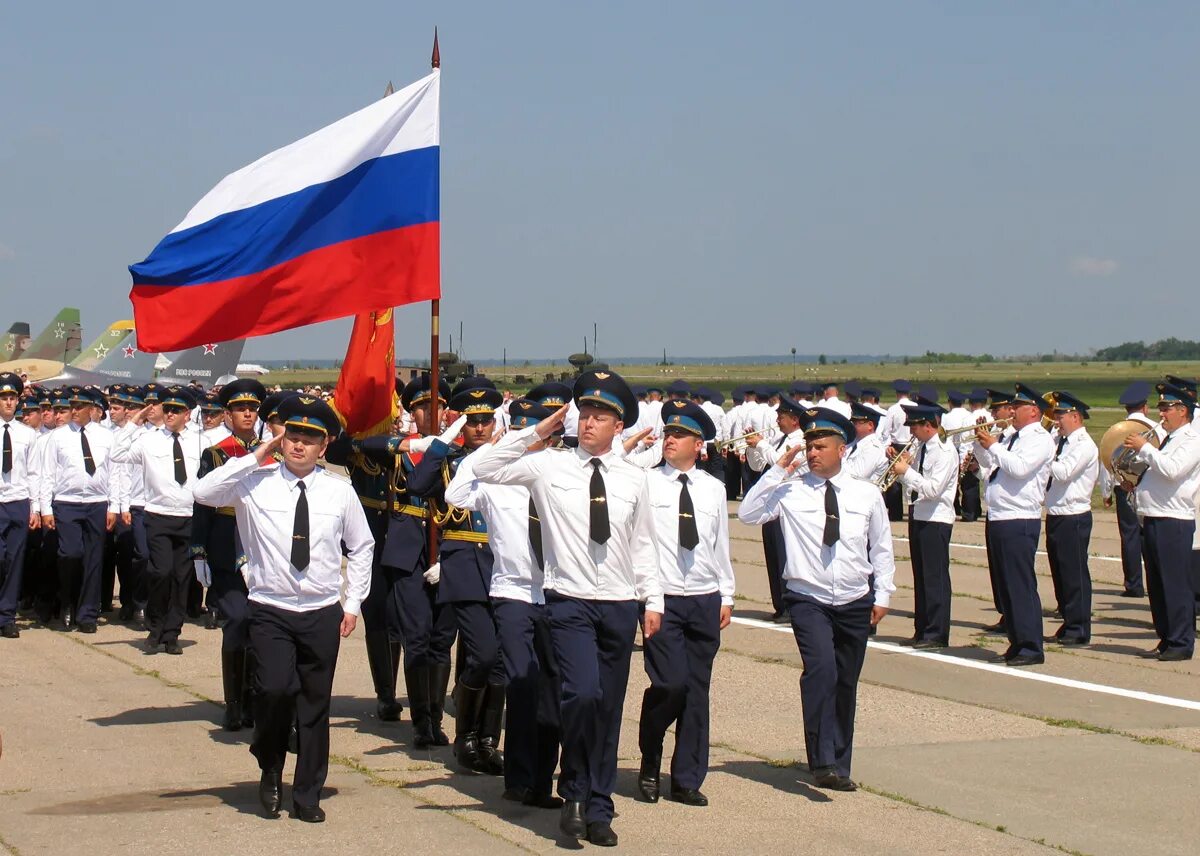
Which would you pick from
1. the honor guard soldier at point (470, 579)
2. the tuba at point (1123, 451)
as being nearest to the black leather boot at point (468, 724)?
the honor guard soldier at point (470, 579)

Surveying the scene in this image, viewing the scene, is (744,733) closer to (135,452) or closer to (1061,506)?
(1061,506)

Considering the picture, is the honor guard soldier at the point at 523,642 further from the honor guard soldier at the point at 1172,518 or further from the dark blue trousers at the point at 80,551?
the dark blue trousers at the point at 80,551

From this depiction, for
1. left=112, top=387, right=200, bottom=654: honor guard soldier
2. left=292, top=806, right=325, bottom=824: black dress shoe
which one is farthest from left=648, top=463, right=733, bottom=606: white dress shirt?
left=112, top=387, right=200, bottom=654: honor guard soldier

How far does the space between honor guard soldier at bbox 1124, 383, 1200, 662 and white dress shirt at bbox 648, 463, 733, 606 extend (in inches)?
210

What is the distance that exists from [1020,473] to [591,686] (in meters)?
6.14

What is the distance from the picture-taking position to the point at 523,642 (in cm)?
768

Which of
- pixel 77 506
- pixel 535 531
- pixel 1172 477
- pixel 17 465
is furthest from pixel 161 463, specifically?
pixel 1172 477

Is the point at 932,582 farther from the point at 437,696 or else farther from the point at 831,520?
the point at 437,696

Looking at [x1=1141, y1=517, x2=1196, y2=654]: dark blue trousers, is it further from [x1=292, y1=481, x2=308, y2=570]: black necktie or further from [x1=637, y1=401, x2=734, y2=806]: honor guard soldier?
[x1=292, y1=481, x2=308, y2=570]: black necktie

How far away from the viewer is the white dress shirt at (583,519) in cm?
710

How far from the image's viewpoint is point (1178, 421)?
12.3 meters

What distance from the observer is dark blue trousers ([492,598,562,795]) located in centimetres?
745

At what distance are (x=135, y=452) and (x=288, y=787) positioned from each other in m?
6.24

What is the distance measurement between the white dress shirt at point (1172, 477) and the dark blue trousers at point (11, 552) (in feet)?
31.6
